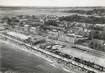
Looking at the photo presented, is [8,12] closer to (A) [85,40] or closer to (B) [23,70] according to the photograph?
(B) [23,70]

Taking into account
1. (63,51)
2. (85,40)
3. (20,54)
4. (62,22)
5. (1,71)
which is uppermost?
(62,22)

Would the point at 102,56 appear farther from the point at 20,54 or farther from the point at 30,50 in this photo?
the point at 20,54

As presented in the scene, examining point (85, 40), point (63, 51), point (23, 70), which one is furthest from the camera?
point (23, 70)

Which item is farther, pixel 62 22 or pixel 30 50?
pixel 30 50

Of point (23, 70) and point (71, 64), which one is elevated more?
point (71, 64)

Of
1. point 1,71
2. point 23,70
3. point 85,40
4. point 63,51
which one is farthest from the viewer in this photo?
point 1,71
